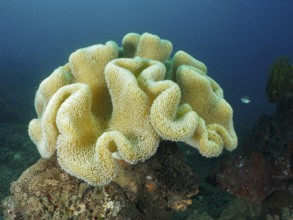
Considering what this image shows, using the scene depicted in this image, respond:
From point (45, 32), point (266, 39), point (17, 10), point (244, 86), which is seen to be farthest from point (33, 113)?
point (17, 10)

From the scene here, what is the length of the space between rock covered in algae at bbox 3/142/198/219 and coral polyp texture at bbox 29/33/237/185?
1.21 feet

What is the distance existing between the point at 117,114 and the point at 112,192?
31.1 inches

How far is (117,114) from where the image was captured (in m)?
2.86

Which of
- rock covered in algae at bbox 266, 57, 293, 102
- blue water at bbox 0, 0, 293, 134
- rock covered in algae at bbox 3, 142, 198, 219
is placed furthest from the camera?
blue water at bbox 0, 0, 293, 134

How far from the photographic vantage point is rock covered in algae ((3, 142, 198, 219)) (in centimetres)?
292

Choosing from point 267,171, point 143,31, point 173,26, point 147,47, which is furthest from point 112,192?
point 173,26

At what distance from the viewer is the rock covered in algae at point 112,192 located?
9.57 ft

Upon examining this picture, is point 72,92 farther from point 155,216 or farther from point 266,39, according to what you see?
point 266,39

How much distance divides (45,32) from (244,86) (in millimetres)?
72043

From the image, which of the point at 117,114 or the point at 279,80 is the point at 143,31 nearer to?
the point at 279,80

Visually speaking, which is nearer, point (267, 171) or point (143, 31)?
point (267, 171)

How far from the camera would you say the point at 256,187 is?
4.96 meters

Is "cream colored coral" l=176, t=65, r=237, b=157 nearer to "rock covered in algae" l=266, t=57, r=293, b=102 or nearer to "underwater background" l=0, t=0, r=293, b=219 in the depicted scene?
"rock covered in algae" l=266, t=57, r=293, b=102

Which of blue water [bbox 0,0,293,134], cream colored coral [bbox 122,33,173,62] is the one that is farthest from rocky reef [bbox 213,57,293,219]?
blue water [bbox 0,0,293,134]
